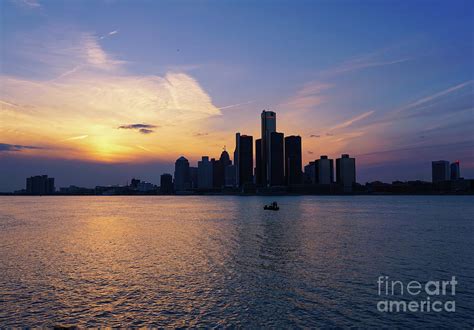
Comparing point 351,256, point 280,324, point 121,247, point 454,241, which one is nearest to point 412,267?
point 351,256

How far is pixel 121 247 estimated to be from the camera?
57.7 m

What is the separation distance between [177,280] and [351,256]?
22.6 m

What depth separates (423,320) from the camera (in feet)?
80.6

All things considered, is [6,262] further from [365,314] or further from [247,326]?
[365,314]

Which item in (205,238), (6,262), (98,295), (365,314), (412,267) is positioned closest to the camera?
(365,314)

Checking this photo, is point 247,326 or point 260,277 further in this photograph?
point 260,277

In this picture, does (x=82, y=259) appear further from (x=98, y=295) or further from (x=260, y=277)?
(x=260, y=277)

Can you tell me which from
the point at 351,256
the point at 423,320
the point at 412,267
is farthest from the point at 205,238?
the point at 423,320

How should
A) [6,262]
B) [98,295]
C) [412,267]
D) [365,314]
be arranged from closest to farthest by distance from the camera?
1. [365,314]
2. [98,295]
3. [412,267]
4. [6,262]

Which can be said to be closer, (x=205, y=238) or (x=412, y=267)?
(x=412, y=267)

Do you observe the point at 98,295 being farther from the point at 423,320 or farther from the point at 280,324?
the point at 423,320

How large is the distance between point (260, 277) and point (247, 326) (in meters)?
12.7

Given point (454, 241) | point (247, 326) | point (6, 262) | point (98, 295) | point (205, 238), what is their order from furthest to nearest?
point (205, 238)
point (454, 241)
point (6, 262)
point (98, 295)
point (247, 326)

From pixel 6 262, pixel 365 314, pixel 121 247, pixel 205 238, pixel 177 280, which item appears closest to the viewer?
pixel 365 314
